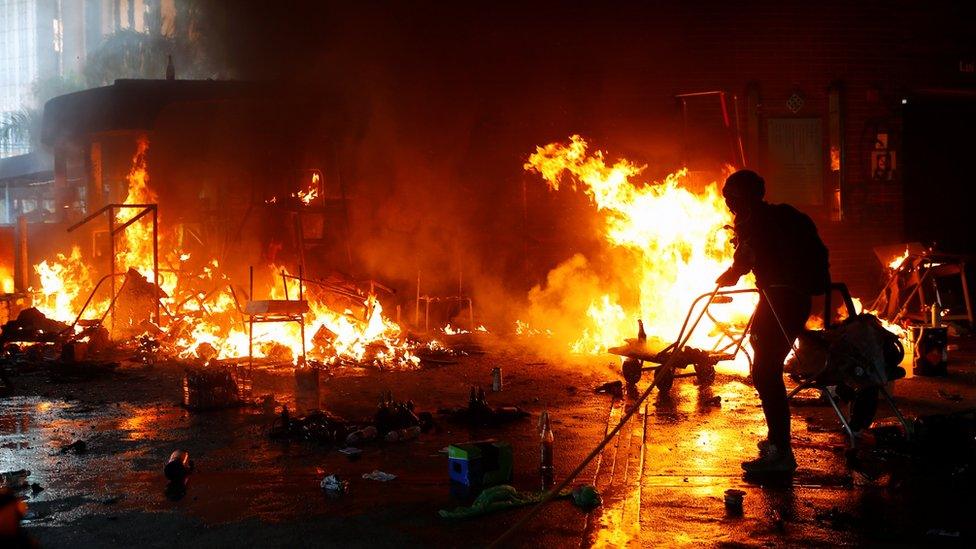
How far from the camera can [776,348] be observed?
6.55 m

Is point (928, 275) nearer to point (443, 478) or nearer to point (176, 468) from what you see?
point (443, 478)

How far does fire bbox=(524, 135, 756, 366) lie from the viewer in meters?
14.0

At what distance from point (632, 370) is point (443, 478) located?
459 centimetres

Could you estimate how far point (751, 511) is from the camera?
5637mm

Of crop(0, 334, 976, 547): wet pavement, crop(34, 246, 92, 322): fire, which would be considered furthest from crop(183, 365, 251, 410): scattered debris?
crop(34, 246, 92, 322): fire

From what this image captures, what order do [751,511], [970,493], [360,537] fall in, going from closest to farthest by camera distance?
1. [360,537]
2. [751,511]
3. [970,493]

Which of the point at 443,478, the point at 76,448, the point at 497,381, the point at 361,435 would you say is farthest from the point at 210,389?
the point at 443,478

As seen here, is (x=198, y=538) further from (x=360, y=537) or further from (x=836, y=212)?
(x=836, y=212)

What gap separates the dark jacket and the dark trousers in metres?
0.11

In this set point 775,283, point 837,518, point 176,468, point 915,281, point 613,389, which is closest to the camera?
point 837,518

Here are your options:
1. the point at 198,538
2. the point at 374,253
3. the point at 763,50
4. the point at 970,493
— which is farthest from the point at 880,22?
the point at 198,538

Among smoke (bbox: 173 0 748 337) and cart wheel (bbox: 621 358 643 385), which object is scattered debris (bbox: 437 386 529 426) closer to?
cart wheel (bbox: 621 358 643 385)

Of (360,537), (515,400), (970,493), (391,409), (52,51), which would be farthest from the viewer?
(52,51)

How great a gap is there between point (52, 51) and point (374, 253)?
62.0m
